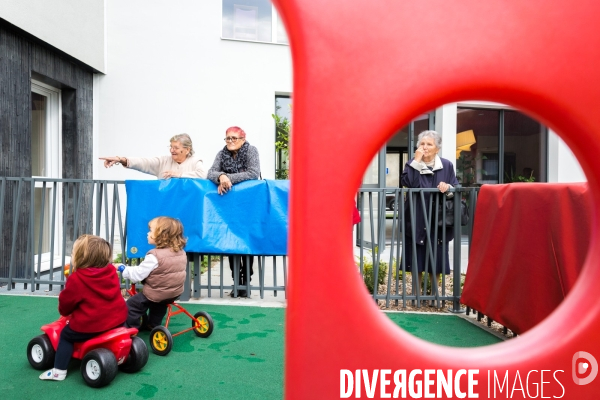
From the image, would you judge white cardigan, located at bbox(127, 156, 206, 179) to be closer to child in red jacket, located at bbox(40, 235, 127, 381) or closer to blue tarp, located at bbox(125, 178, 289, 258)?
blue tarp, located at bbox(125, 178, 289, 258)

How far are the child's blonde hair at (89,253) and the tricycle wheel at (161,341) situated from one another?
2.40 ft

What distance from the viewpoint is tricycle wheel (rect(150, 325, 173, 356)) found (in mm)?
3217

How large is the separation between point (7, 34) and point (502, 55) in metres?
6.50

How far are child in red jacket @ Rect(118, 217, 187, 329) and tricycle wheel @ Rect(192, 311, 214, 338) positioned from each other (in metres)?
0.31

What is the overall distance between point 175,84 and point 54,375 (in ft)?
21.3

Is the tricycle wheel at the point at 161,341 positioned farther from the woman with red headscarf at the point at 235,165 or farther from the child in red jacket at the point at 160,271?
the woman with red headscarf at the point at 235,165

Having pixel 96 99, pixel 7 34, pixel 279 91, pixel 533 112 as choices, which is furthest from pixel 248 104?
pixel 533 112

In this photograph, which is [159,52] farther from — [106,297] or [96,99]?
[106,297]

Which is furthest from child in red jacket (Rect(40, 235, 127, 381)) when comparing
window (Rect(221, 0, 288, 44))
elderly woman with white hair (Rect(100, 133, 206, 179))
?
window (Rect(221, 0, 288, 44))

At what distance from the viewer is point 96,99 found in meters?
8.16

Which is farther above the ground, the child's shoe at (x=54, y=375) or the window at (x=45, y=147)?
the window at (x=45, y=147)

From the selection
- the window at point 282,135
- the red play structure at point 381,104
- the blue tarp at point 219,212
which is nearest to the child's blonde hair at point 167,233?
the blue tarp at point 219,212

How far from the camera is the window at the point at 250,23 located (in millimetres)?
8672

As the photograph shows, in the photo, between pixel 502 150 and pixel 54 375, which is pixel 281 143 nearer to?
pixel 502 150
